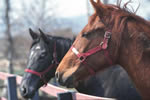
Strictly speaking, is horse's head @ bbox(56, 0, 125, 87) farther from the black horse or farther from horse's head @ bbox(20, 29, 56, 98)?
horse's head @ bbox(20, 29, 56, 98)

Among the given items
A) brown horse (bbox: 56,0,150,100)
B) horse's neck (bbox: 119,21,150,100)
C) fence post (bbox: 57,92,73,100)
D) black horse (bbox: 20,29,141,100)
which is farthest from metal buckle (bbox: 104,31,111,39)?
black horse (bbox: 20,29,141,100)

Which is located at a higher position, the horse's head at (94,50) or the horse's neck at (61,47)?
the horse's head at (94,50)

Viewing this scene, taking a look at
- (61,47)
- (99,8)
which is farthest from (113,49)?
(61,47)

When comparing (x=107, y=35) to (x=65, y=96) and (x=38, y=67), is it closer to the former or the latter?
(x=65, y=96)

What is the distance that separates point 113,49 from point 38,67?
2.08m

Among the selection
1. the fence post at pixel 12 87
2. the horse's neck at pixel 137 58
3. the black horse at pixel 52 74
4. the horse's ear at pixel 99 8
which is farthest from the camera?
the fence post at pixel 12 87

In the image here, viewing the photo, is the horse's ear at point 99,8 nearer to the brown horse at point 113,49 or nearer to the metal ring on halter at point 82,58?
the brown horse at point 113,49

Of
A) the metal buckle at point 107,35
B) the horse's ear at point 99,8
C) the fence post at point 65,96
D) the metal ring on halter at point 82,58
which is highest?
the horse's ear at point 99,8

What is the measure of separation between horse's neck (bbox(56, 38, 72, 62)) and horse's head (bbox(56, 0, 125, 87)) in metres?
1.90

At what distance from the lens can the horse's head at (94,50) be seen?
2711 mm

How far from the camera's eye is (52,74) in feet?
15.1

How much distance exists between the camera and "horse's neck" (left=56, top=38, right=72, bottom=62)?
4727 millimetres

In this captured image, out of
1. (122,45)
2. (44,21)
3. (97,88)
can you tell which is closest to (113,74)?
(97,88)

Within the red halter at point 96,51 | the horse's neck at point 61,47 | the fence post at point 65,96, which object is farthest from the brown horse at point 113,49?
the horse's neck at point 61,47
